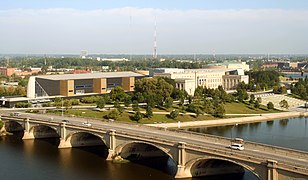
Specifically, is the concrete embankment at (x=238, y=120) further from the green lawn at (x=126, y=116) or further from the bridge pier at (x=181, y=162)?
the bridge pier at (x=181, y=162)

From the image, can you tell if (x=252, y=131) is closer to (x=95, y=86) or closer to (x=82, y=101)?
(x=82, y=101)

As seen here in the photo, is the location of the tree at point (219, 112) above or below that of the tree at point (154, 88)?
below

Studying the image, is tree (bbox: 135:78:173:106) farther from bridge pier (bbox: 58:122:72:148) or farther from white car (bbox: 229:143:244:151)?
white car (bbox: 229:143:244:151)

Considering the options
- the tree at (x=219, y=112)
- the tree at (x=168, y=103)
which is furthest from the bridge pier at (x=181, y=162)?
the tree at (x=219, y=112)

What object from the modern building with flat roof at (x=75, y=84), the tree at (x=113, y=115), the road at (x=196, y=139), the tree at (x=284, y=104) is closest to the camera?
the road at (x=196, y=139)

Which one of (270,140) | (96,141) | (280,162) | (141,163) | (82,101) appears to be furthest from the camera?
(82,101)

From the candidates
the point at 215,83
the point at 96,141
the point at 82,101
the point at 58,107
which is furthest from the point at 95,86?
the point at 96,141
